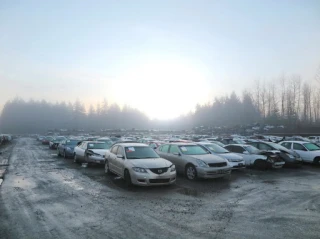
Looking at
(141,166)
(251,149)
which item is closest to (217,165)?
(141,166)

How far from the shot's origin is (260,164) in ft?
47.9

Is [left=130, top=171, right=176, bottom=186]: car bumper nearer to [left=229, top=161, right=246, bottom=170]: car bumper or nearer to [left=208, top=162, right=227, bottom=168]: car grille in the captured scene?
[left=208, top=162, right=227, bottom=168]: car grille

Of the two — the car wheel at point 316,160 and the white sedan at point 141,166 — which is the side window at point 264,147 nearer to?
the car wheel at point 316,160

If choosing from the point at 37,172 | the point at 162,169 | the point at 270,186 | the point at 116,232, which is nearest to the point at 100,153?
the point at 37,172

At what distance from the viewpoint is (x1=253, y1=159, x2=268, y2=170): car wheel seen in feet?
47.5

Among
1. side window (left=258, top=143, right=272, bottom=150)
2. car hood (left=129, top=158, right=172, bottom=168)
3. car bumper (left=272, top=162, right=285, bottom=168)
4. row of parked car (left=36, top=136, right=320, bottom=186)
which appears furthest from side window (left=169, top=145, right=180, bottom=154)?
side window (left=258, top=143, right=272, bottom=150)

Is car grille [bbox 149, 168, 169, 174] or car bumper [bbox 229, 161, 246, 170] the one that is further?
car bumper [bbox 229, 161, 246, 170]

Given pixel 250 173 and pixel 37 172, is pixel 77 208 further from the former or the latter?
pixel 250 173

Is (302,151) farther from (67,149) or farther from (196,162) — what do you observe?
(67,149)

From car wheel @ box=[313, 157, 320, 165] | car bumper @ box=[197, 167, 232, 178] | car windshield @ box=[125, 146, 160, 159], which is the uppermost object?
car windshield @ box=[125, 146, 160, 159]

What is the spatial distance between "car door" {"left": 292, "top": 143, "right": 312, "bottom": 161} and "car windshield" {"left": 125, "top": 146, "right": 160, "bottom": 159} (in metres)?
10.6

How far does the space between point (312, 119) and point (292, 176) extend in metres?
73.1

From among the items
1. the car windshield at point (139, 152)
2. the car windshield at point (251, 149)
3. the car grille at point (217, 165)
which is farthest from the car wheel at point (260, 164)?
the car windshield at point (139, 152)

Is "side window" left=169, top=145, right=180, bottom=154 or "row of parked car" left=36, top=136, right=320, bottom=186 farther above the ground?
"side window" left=169, top=145, right=180, bottom=154
